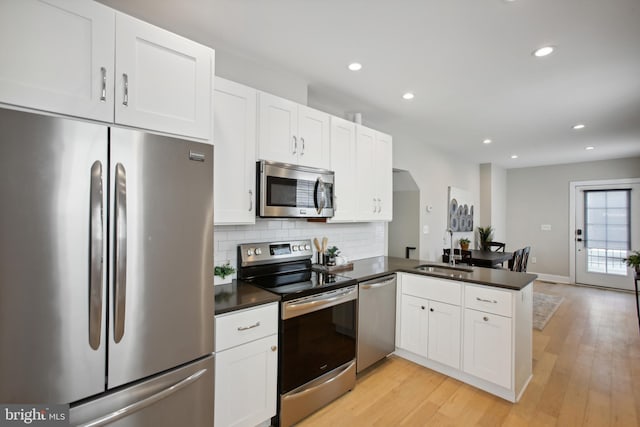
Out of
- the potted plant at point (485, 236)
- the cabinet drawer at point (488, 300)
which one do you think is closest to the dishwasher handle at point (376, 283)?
the cabinet drawer at point (488, 300)

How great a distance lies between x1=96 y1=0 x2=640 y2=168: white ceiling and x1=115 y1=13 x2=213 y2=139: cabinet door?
16.4 inches

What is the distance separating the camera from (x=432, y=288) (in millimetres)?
2723

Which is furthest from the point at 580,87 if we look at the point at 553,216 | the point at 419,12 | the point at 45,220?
the point at 553,216

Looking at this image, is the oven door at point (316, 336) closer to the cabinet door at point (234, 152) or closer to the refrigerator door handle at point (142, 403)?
the refrigerator door handle at point (142, 403)

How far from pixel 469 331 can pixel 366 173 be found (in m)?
1.73

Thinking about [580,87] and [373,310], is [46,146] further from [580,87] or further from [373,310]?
[580,87]

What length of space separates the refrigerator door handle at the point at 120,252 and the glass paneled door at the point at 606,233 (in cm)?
824

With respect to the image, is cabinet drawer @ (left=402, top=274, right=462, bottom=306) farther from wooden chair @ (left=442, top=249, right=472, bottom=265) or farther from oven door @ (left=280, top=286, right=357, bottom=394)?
wooden chair @ (left=442, top=249, right=472, bottom=265)

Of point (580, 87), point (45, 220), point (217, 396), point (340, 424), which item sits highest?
point (580, 87)

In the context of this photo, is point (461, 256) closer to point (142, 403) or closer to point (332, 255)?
point (332, 255)

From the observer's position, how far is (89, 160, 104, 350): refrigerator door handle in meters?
1.18

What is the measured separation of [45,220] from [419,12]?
2135mm

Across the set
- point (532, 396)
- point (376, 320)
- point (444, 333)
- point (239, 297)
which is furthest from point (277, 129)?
point (532, 396)

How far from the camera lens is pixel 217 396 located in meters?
1.67
